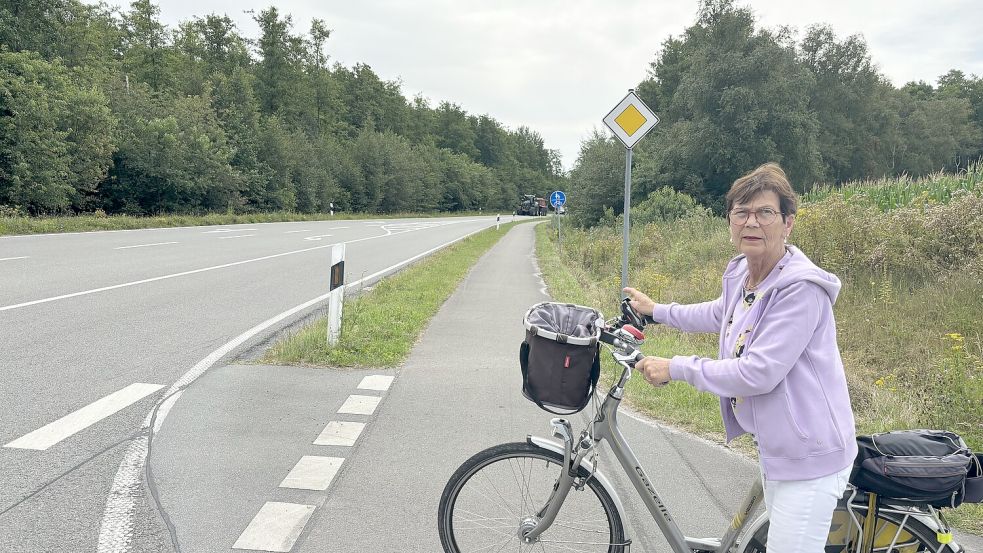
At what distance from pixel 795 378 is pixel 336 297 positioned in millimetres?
5489

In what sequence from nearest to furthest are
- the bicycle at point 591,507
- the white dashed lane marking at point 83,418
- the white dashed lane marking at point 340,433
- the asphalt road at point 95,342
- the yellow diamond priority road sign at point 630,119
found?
1. the bicycle at point 591,507
2. the asphalt road at point 95,342
3. the white dashed lane marking at point 83,418
4. the white dashed lane marking at point 340,433
5. the yellow diamond priority road sign at point 630,119

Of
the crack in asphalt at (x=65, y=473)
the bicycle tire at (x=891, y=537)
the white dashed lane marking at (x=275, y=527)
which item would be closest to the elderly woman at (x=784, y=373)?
the bicycle tire at (x=891, y=537)

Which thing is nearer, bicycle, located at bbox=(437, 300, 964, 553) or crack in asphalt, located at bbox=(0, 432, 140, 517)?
bicycle, located at bbox=(437, 300, 964, 553)

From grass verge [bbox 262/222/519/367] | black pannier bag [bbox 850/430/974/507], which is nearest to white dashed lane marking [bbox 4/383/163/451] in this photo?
grass verge [bbox 262/222/519/367]

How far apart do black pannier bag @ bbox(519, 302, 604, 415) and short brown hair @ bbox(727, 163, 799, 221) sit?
71cm

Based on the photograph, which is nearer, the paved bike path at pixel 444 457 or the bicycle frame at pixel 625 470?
the bicycle frame at pixel 625 470

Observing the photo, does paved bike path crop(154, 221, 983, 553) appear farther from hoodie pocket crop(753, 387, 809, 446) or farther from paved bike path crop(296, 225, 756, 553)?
hoodie pocket crop(753, 387, 809, 446)

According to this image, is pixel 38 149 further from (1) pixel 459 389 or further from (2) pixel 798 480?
(2) pixel 798 480

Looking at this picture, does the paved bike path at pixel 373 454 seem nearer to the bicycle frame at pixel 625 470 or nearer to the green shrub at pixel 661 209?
the bicycle frame at pixel 625 470

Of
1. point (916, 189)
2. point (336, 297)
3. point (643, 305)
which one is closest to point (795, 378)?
point (643, 305)

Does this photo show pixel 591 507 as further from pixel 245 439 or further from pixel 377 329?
pixel 377 329

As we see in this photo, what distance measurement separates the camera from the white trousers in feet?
6.75

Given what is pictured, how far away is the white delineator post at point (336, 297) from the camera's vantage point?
666cm

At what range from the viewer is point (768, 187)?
2148 millimetres
